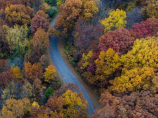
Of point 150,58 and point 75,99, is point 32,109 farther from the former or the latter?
point 150,58

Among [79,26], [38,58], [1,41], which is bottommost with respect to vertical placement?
[38,58]

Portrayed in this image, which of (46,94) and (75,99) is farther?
(46,94)

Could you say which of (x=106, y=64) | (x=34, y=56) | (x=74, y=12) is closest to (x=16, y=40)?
(x=34, y=56)

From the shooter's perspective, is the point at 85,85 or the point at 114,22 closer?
the point at 85,85

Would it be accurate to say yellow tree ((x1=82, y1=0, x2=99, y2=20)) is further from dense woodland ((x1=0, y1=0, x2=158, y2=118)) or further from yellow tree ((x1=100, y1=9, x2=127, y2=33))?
yellow tree ((x1=100, y1=9, x2=127, y2=33))

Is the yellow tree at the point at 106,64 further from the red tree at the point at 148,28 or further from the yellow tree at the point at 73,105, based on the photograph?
the red tree at the point at 148,28

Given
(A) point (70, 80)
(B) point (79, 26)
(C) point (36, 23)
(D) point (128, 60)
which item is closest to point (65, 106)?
(A) point (70, 80)

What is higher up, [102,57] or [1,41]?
[1,41]

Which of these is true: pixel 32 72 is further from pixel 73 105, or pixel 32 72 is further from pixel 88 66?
pixel 88 66

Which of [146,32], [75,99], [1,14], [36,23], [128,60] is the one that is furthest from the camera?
[1,14]
